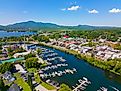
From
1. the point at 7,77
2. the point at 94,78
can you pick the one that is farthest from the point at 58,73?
the point at 7,77

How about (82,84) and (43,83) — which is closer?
(82,84)

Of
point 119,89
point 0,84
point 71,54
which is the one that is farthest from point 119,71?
point 71,54

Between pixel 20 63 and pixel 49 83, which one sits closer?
pixel 49 83

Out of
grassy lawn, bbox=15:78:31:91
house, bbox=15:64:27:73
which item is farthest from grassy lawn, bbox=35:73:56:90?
house, bbox=15:64:27:73

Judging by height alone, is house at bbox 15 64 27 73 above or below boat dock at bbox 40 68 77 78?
below

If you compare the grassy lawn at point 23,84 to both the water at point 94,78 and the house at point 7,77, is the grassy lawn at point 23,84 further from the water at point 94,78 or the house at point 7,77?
the water at point 94,78

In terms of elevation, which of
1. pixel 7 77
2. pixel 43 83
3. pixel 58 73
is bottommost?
pixel 58 73

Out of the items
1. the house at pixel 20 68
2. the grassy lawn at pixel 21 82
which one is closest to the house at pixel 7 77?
the grassy lawn at pixel 21 82

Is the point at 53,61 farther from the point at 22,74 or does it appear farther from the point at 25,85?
the point at 25,85

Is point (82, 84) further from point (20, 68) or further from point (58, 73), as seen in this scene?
point (20, 68)

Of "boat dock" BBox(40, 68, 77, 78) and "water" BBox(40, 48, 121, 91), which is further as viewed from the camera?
"boat dock" BBox(40, 68, 77, 78)

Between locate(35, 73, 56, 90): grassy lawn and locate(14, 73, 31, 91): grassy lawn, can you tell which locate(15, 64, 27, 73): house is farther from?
locate(35, 73, 56, 90): grassy lawn
